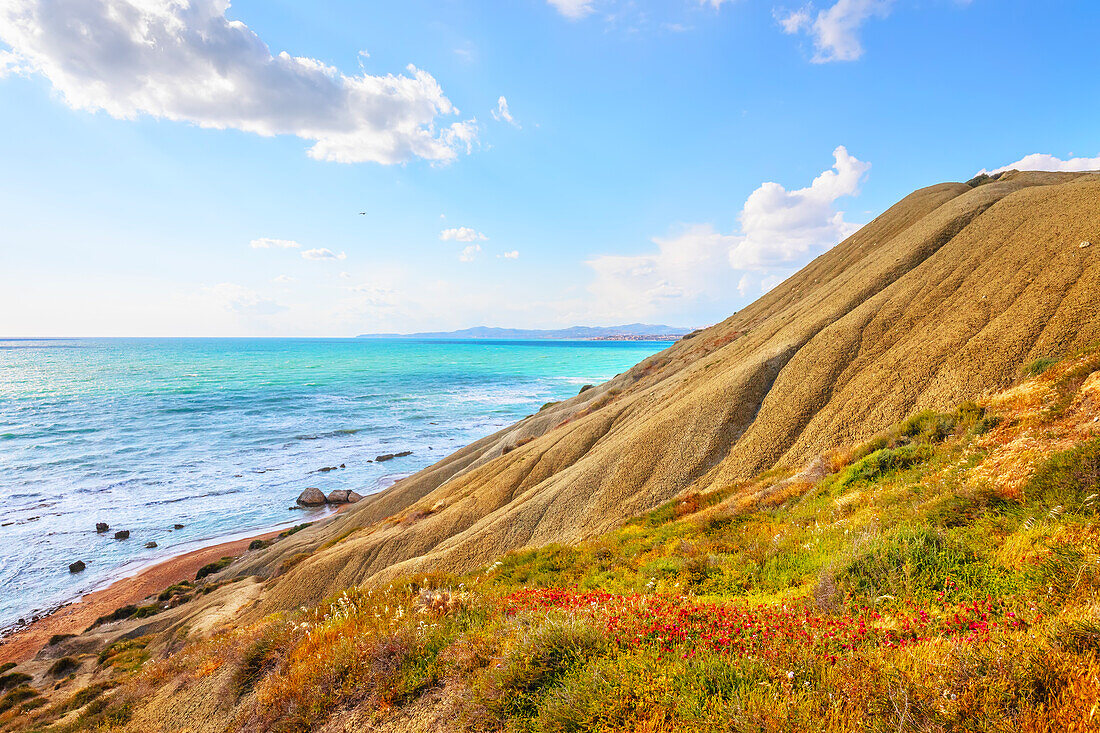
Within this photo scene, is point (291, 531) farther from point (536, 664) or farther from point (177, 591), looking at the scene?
point (536, 664)

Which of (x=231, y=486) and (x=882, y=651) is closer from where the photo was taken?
(x=882, y=651)

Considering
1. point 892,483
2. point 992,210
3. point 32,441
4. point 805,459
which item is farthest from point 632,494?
point 32,441

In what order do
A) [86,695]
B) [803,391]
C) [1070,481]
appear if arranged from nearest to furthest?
[1070,481] → [86,695] → [803,391]

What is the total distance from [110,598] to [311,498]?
1323cm

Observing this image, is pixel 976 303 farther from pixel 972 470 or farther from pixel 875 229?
pixel 875 229

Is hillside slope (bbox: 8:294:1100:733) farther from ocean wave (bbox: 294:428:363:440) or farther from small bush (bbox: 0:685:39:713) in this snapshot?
ocean wave (bbox: 294:428:363:440)

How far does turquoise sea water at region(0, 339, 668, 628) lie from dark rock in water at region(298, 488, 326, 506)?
1.40m

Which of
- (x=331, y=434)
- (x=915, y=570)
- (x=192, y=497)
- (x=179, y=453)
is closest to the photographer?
(x=915, y=570)

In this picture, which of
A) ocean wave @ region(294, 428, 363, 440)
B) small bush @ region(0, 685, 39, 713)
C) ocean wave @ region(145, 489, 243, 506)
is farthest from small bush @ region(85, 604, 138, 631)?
ocean wave @ region(294, 428, 363, 440)

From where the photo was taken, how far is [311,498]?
3606 centimetres

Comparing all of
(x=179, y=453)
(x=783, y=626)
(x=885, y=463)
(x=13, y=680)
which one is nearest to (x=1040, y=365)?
(x=885, y=463)

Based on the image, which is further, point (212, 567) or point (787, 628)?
point (212, 567)

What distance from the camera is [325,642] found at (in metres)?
7.55

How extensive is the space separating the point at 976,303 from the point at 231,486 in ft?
175
